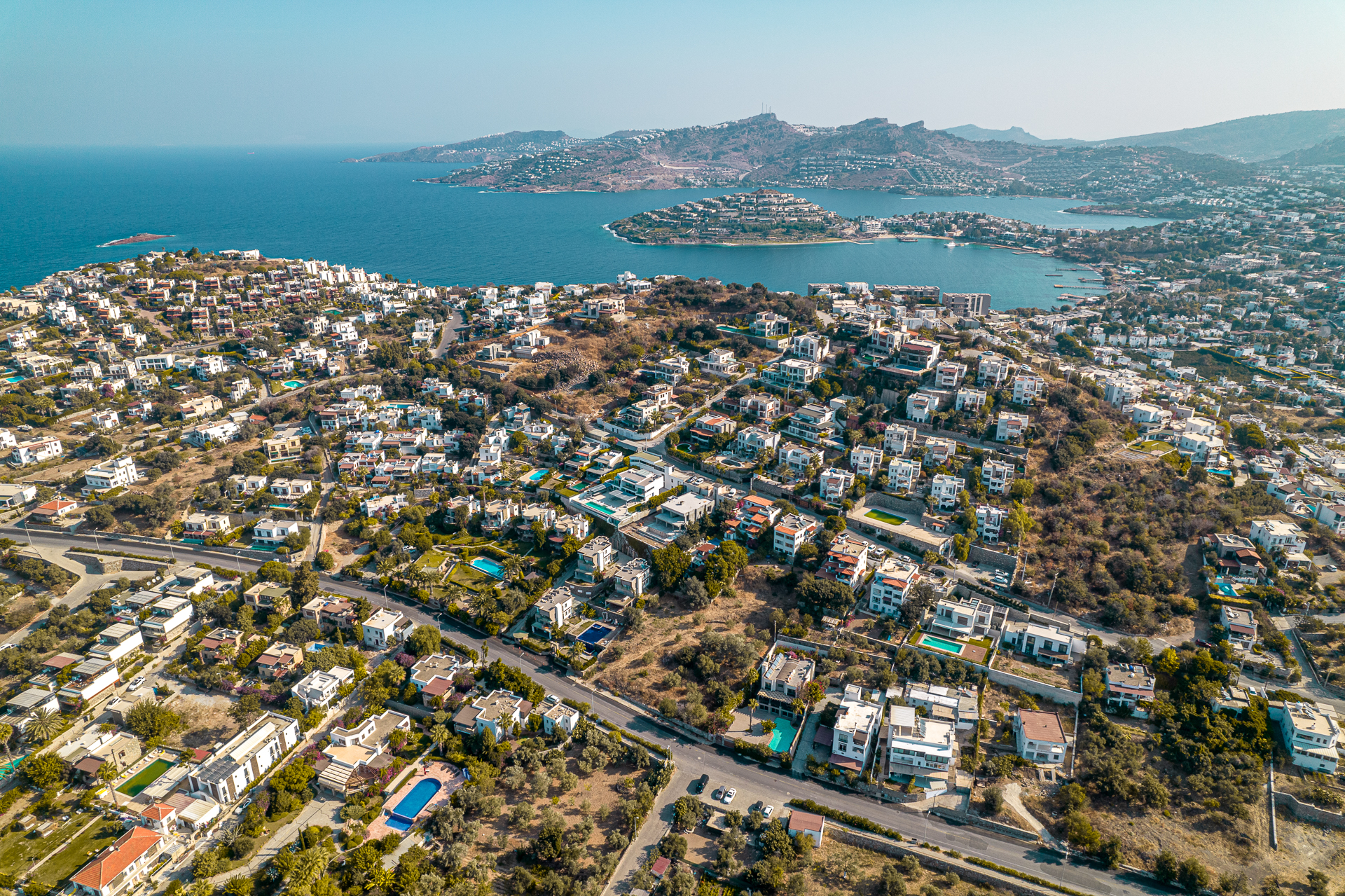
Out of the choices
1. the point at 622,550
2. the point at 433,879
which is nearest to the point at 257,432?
the point at 622,550

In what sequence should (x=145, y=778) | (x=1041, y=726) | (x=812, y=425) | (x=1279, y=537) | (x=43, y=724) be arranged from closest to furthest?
(x=145, y=778) → (x=43, y=724) → (x=1041, y=726) → (x=1279, y=537) → (x=812, y=425)

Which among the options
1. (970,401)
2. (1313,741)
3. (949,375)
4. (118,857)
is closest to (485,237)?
(949,375)

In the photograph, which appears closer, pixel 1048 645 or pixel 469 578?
pixel 1048 645

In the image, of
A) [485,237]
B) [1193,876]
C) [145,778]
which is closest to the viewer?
[1193,876]

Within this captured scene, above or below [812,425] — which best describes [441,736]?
below

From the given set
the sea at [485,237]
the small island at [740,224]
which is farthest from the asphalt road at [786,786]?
the small island at [740,224]

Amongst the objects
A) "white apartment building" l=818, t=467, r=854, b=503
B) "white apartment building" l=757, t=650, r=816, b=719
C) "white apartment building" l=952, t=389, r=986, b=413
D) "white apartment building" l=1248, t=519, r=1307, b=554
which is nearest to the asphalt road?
"white apartment building" l=757, t=650, r=816, b=719

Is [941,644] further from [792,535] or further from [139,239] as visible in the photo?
[139,239]

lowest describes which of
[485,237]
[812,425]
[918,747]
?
[918,747]
